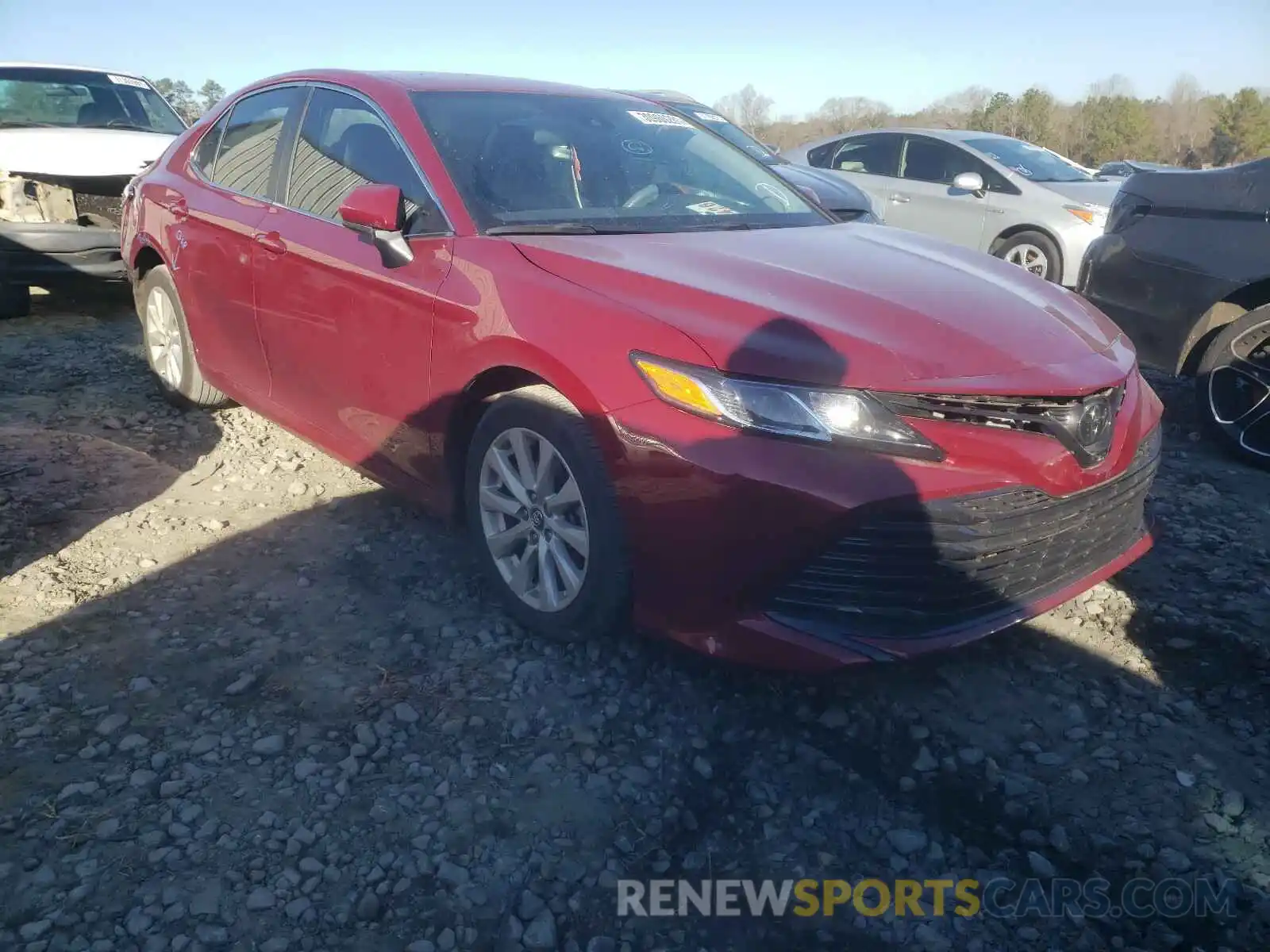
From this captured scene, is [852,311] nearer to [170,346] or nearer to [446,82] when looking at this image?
[446,82]

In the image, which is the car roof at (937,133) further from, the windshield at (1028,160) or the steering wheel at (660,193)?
the steering wheel at (660,193)

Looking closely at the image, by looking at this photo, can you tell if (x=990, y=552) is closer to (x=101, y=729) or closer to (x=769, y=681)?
(x=769, y=681)

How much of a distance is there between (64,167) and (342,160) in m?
4.84

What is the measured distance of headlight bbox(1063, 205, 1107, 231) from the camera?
8.50m

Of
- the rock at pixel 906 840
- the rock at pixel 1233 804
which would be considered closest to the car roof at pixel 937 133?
the rock at pixel 1233 804

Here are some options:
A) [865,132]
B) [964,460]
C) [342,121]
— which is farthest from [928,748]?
[865,132]

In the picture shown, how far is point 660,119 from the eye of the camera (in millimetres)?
3998

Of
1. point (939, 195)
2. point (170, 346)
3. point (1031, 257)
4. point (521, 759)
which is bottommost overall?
point (521, 759)

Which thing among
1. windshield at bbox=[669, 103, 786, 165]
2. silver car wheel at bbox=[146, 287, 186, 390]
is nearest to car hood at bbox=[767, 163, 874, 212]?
windshield at bbox=[669, 103, 786, 165]

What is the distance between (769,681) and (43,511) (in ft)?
9.61

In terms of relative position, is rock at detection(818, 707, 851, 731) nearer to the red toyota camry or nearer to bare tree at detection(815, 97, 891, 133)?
the red toyota camry

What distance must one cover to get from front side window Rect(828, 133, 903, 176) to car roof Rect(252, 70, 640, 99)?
6.37 meters

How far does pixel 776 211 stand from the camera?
3682 mm

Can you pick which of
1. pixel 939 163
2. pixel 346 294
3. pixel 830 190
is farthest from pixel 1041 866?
pixel 939 163
